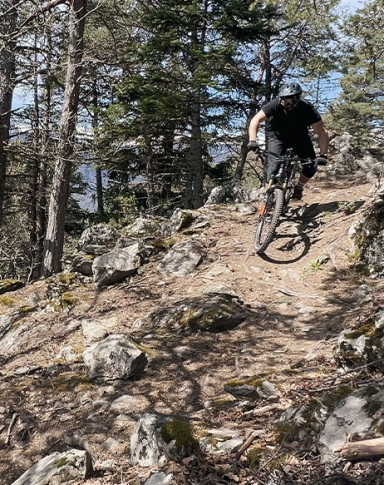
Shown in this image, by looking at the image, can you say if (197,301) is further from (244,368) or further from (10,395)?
(10,395)

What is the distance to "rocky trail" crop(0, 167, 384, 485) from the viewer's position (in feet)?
8.72

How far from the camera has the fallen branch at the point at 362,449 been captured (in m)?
2.00

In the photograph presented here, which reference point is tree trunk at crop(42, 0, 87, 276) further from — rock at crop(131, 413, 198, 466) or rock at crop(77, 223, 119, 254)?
rock at crop(131, 413, 198, 466)

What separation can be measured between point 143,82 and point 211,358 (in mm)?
9363

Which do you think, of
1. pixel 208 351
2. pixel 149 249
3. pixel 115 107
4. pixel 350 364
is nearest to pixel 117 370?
pixel 208 351

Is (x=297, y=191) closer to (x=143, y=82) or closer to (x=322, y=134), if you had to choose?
(x=322, y=134)

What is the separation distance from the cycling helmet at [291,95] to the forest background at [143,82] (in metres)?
2.56

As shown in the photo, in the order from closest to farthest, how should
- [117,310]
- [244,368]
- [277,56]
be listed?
[244,368], [117,310], [277,56]

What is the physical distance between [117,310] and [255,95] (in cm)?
1031

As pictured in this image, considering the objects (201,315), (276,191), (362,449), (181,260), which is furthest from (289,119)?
(362,449)

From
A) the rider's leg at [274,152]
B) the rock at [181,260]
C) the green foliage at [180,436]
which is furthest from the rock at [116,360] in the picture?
the rider's leg at [274,152]

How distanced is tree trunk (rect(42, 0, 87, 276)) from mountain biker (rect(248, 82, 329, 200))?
4.85 m

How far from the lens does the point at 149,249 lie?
7.60m

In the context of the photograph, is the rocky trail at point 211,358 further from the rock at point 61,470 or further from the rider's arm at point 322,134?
the rider's arm at point 322,134
